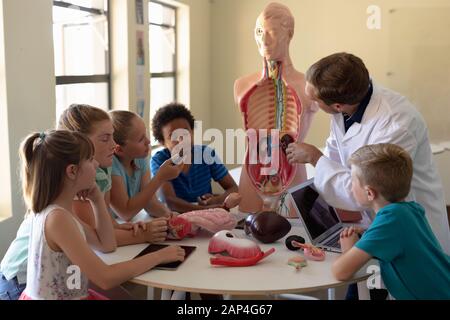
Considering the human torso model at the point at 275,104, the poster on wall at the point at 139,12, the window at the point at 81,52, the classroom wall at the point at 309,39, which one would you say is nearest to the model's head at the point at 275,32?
the human torso model at the point at 275,104

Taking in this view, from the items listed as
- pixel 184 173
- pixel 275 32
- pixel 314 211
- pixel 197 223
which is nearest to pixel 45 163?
pixel 197 223

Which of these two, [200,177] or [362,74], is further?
[200,177]

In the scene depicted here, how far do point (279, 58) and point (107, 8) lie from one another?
1809 millimetres

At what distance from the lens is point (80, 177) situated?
1.67 meters

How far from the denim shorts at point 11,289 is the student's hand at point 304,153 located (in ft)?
3.60

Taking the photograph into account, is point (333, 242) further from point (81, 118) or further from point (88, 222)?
point (81, 118)

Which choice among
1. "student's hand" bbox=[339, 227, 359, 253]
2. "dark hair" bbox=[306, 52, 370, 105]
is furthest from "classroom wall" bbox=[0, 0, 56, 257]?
"student's hand" bbox=[339, 227, 359, 253]

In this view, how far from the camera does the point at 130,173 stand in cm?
233

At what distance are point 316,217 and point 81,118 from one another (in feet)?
3.08

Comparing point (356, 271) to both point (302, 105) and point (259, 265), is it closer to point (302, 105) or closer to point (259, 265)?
point (259, 265)

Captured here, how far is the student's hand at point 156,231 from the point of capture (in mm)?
1898

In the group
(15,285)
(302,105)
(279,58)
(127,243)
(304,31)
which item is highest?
(304,31)

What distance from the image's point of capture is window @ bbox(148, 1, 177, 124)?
469 cm

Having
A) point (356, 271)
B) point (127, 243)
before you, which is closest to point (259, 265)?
point (356, 271)
